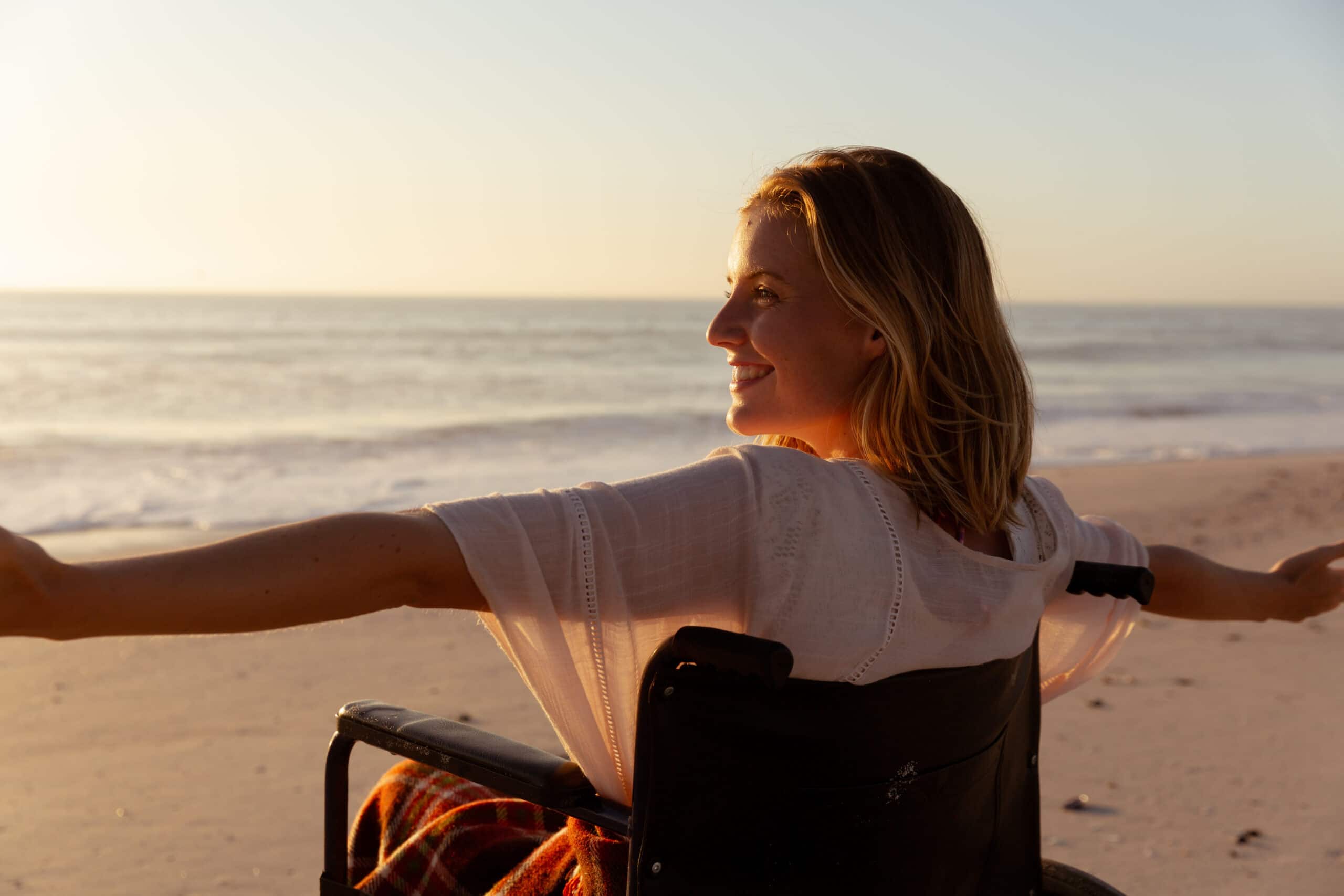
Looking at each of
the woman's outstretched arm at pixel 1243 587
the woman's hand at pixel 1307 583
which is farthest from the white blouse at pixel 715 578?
A: the woman's hand at pixel 1307 583

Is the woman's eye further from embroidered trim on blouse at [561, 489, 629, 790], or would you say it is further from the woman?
embroidered trim on blouse at [561, 489, 629, 790]

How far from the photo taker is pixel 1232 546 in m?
7.50

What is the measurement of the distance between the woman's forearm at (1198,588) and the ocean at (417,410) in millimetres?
371

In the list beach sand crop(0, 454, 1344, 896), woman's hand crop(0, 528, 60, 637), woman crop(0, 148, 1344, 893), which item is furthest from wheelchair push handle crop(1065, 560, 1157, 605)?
beach sand crop(0, 454, 1344, 896)

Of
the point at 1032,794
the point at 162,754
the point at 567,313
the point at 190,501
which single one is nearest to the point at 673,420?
the point at 190,501

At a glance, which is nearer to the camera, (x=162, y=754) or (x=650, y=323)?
(x=162, y=754)

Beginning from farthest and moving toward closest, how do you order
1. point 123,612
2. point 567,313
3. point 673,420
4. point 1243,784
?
1. point 567,313
2. point 673,420
3. point 1243,784
4. point 123,612

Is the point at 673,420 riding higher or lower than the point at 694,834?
lower

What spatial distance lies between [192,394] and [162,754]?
1746cm

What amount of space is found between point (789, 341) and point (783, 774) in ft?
1.77

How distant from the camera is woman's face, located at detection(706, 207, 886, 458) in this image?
142cm

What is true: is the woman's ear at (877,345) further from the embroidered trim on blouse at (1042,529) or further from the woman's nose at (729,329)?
the embroidered trim on blouse at (1042,529)

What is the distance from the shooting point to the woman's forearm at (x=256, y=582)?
3.04ft

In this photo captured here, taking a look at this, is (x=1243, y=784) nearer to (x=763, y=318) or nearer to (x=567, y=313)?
(x=763, y=318)
